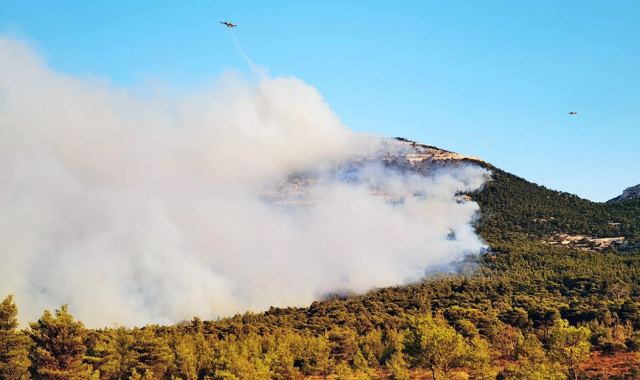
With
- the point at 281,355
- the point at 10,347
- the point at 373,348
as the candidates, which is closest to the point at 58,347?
the point at 10,347

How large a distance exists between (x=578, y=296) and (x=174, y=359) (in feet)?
496

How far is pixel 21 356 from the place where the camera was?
78812mm

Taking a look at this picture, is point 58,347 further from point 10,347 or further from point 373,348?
point 373,348

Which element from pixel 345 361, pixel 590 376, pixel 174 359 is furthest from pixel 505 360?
pixel 174 359

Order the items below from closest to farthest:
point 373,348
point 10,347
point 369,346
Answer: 1. point 10,347
2. point 373,348
3. point 369,346

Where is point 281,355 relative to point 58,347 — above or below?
below

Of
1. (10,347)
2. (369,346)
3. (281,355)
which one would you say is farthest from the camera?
(369,346)

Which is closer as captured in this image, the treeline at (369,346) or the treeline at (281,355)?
the treeline at (281,355)

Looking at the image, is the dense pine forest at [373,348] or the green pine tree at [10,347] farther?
the dense pine forest at [373,348]

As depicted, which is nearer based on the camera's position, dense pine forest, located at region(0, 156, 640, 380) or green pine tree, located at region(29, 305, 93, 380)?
green pine tree, located at region(29, 305, 93, 380)

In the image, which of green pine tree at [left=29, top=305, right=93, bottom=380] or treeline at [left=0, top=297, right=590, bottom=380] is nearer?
green pine tree at [left=29, top=305, right=93, bottom=380]

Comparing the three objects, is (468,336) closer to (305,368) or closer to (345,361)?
(345,361)

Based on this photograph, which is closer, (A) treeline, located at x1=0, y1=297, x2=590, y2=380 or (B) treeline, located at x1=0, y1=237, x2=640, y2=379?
(A) treeline, located at x1=0, y1=297, x2=590, y2=380

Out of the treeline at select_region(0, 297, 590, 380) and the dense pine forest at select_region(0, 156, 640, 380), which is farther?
the dense pine forest at select_region(0, 156, 640, 380)
